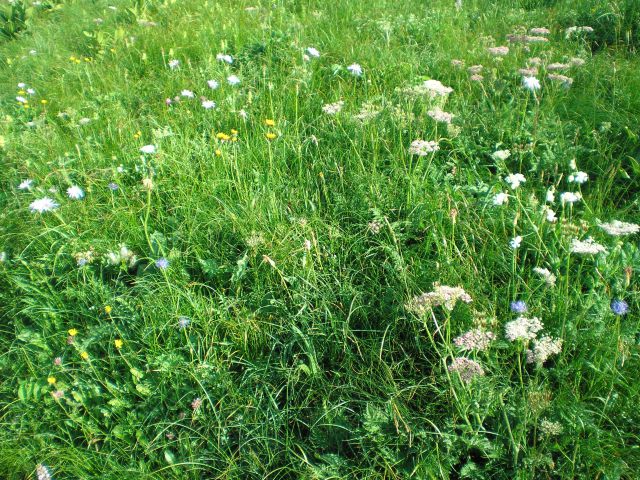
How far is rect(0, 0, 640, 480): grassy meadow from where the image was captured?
1731mm

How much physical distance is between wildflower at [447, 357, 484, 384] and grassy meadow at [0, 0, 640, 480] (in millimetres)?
12

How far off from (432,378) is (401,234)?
2.19 ft

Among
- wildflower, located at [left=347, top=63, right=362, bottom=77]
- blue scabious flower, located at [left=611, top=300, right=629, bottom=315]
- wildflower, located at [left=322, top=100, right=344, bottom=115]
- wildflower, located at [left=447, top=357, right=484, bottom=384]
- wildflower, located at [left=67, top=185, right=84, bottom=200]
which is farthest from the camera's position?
wildflower, located at [left=347, top=63, right=362, bottom=77]

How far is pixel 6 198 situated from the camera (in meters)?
3.05

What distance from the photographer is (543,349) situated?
1.68 meters

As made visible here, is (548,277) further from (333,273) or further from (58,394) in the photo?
(58,394)

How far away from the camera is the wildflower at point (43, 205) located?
261 centimetres

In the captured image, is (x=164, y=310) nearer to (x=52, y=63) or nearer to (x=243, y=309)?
(x=243, y=309)

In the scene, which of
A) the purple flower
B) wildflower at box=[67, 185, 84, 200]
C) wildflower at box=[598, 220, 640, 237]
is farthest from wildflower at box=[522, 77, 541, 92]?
wildflower at box=[67, 185, 84, 200]

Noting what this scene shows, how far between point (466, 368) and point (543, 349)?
0.25 m

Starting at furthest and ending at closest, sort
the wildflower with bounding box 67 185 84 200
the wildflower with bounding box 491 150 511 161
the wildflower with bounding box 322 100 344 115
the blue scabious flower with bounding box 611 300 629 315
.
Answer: the wildflower with bounding box 322 100 344 115 < the wildflower with bounding box 67 185 84 200 < the wildflower with bounding box 491 150 511 161 < the blue scabious flower with bounding box 611 300 629 315

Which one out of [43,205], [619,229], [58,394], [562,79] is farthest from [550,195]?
[43,205]

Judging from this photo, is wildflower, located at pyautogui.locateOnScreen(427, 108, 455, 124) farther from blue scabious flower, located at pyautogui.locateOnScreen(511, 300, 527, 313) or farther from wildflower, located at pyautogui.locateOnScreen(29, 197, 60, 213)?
wildflower, located at pyautogui.locateOnScreen(29, 197, 60, 213)

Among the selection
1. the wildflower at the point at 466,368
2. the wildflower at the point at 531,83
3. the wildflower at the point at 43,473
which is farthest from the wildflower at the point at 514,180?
the wildflower at the point at 43,473
